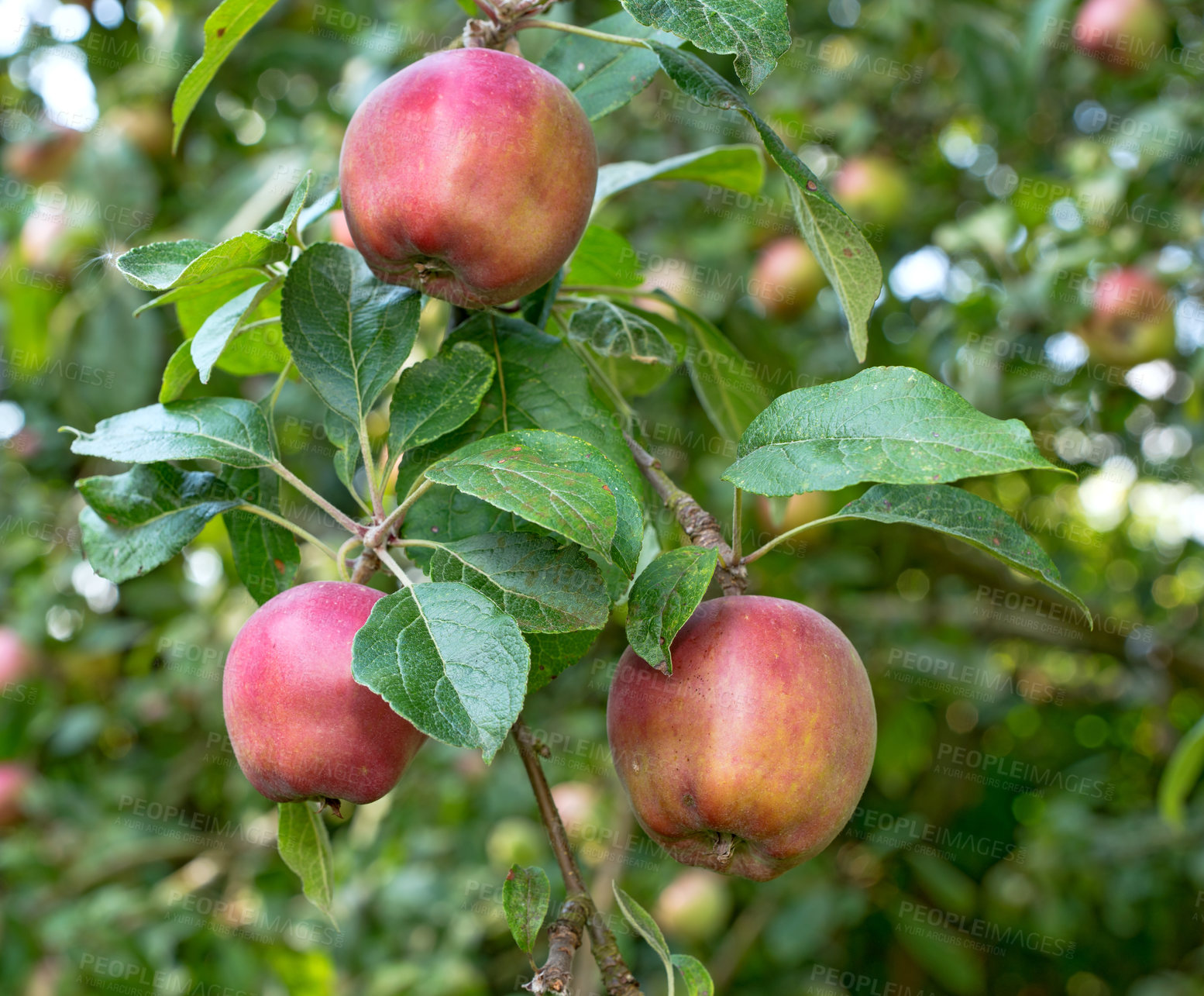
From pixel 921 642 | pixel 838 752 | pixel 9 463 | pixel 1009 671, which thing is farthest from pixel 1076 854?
pixel 9 463

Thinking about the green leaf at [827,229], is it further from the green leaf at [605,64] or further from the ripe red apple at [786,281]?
the ripe red apple at [786,281]

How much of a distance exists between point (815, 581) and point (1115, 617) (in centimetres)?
70

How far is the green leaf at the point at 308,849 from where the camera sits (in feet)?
2.53

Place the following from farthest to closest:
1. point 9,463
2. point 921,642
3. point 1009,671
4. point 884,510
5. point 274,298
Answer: point 1009,671 → point 9,463 → point 921,642 → point 274,298 → point 884,510

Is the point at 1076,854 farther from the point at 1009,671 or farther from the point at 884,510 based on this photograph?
the point at 884,510

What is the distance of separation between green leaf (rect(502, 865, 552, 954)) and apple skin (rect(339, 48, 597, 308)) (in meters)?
0.38

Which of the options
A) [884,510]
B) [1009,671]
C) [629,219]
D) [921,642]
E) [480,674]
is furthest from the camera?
[1009,671]

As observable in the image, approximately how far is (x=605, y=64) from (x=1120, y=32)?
192 cm

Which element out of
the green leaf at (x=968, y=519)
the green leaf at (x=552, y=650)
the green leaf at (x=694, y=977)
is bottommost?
the green leaf at (x=694, y=977)

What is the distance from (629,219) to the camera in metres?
2.46

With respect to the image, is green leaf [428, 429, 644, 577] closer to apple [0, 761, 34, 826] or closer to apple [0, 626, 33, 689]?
apple [0, 626, 33, 689]

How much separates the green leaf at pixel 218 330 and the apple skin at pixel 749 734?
12.6 inches

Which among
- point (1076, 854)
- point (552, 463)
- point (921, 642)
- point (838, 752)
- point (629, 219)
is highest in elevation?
point (552, 463)

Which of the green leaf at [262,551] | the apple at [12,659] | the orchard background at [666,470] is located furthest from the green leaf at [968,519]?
the apple at [12,659]
